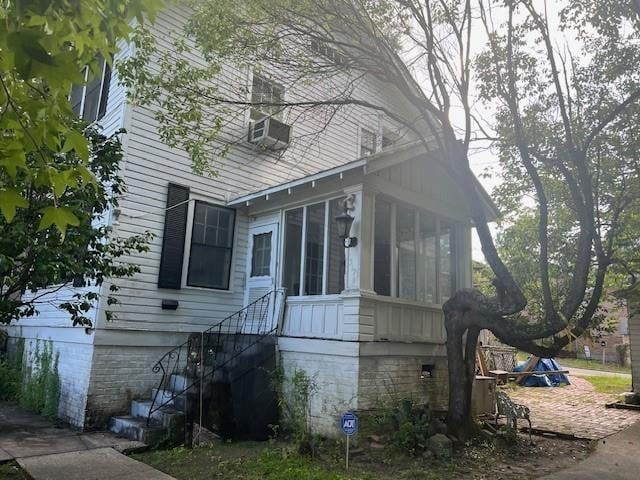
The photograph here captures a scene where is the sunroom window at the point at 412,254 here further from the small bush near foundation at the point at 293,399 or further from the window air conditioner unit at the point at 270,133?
the window air conditioner unit at the point at 270,133

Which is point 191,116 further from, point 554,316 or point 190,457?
point 554,316

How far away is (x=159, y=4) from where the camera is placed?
2.59 meters

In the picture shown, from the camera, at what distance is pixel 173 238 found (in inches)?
352

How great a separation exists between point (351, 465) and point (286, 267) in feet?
12.4

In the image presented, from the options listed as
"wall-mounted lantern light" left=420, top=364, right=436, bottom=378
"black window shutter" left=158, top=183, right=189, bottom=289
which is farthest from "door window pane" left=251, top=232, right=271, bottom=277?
"wall-mounted lantern light" left=420, top=364, right=436, bottom=378

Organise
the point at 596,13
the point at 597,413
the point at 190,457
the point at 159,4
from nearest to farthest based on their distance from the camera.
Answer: the point at 159,4, the point at 190,457, the point at 596,13, the point at 597,413

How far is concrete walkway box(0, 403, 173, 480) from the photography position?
5.52 metres

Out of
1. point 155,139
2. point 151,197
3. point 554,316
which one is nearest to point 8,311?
point 151,197

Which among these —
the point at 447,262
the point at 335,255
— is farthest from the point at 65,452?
the point at 447,262

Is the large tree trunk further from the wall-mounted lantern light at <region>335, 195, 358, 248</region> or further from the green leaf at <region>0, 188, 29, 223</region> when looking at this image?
the green leaf at <region>0, 188, 29, 223</region>

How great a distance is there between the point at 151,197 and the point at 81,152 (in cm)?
686

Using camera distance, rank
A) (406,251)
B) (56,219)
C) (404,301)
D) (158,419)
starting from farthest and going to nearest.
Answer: (406,251), (404,301), (158,419), (56,219)

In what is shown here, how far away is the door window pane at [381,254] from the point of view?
814cm

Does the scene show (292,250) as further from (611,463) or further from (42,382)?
(611,463)
